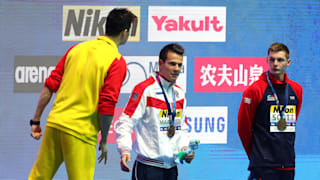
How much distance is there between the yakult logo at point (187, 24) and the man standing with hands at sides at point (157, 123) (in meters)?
1.80

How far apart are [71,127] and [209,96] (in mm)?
2469

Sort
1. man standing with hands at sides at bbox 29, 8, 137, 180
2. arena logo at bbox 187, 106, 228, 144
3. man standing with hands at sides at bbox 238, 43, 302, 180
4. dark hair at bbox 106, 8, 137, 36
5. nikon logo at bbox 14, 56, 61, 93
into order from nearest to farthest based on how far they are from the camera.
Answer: man standing with hands at sides at bbox 29, 8, 137, 180 < dark hair at bbox 106, 8, 137, 36 < man standing with hands at sides at bbox 238, 43, 302, 180 < nikon logo at bbox 14, 56, 61, 93 < arena logo at bbox 187, 106, 228, 144

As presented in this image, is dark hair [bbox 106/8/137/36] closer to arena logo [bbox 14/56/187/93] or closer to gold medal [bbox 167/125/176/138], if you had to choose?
gold medal [bbox 167/125/176/138]

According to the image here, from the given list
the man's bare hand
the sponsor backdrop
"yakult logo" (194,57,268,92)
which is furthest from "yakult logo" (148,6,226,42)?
the man's bare hand

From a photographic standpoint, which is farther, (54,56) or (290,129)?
(54,56)

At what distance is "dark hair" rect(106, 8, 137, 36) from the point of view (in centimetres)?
320

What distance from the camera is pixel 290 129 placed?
360cm

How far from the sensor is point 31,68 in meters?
5.07

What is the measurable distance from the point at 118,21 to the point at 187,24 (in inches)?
81.2

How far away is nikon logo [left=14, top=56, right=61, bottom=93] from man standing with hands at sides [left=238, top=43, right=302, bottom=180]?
2.38m

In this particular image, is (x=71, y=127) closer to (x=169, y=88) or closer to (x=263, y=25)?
(x=169, y=88)

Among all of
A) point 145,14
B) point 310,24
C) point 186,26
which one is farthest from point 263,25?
point 145,14

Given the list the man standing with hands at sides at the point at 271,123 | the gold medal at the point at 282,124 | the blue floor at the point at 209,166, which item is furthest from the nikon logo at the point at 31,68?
the gold medal at the point at 282,124

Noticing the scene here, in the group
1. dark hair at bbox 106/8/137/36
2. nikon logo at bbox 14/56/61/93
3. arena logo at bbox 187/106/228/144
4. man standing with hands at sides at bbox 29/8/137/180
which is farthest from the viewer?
arena logo at bbox 187/106/228/144
